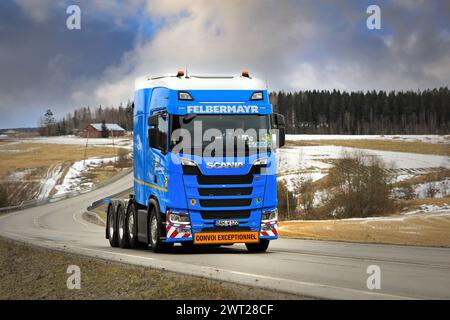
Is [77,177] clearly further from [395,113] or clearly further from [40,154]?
[395,113]

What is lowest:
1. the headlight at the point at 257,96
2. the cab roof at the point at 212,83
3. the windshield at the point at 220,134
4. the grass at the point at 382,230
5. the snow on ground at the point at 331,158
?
the grass at the point at 382,230

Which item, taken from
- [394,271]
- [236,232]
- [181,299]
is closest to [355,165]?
[236,232]

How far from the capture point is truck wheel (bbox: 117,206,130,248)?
23.2 meters

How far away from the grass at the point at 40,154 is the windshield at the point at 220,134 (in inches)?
4135

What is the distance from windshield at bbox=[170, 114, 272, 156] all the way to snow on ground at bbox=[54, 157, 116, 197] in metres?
85.0

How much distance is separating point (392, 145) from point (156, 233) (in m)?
112

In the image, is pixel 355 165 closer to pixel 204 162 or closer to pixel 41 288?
pixel 204 162

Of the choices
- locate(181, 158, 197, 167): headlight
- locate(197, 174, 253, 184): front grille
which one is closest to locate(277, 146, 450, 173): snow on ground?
locate(197, 174, 253, 184): front grille

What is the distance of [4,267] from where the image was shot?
18.3m

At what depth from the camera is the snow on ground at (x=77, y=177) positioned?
353ft

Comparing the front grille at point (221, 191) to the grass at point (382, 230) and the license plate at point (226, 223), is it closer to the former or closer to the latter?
the license plate at point (226, 223)

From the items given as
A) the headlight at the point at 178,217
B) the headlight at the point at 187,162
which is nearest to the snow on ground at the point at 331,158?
the headlight at the point at 178,217

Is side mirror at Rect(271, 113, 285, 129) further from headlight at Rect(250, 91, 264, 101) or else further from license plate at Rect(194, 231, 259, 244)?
license plate at Rect(194, 231, 259, 244)
